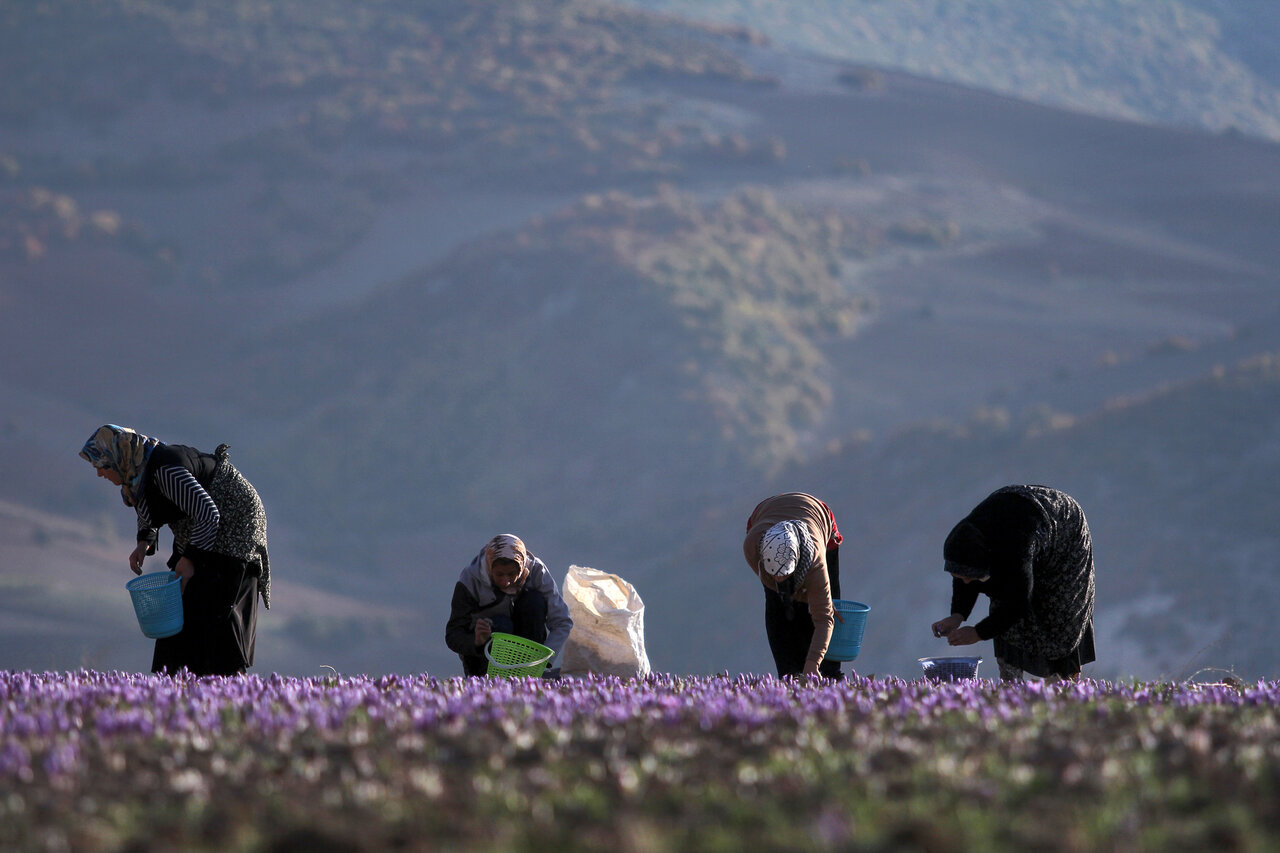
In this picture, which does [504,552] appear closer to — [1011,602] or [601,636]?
[601,636]

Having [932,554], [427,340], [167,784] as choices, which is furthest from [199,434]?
[167,784]

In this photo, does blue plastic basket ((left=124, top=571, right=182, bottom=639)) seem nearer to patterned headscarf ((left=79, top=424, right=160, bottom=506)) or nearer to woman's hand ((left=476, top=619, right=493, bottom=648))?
patterned headscarf ((left=79, top=424, right=160, bottom=506))

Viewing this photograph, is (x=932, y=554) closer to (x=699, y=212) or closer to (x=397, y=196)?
(x=699, y=212)

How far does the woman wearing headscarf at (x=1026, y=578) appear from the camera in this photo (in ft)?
22.4

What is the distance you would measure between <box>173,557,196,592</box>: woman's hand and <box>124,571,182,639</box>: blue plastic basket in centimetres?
5

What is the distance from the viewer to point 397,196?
319 feet

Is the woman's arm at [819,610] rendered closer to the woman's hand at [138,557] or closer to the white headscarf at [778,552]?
the white headscarf at [778,552]

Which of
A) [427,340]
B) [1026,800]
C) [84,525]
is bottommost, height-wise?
[1026,800]

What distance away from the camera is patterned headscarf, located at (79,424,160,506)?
704 cm

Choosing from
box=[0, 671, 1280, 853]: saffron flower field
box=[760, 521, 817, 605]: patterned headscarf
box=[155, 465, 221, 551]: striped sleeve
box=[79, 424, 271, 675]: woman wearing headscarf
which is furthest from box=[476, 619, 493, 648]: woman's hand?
box=[0, 671, 1280, 853]: saffron flower field

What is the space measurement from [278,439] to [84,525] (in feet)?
51.2

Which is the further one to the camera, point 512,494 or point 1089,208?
point 1089,208

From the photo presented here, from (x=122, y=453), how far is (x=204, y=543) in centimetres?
63

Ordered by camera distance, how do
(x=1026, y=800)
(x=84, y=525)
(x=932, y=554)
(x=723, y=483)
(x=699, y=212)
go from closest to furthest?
(x=1026, y=800) < (x=932, y=554) < (x=84, y=525) < (x=723, y=483) < (x=699, y=212)
